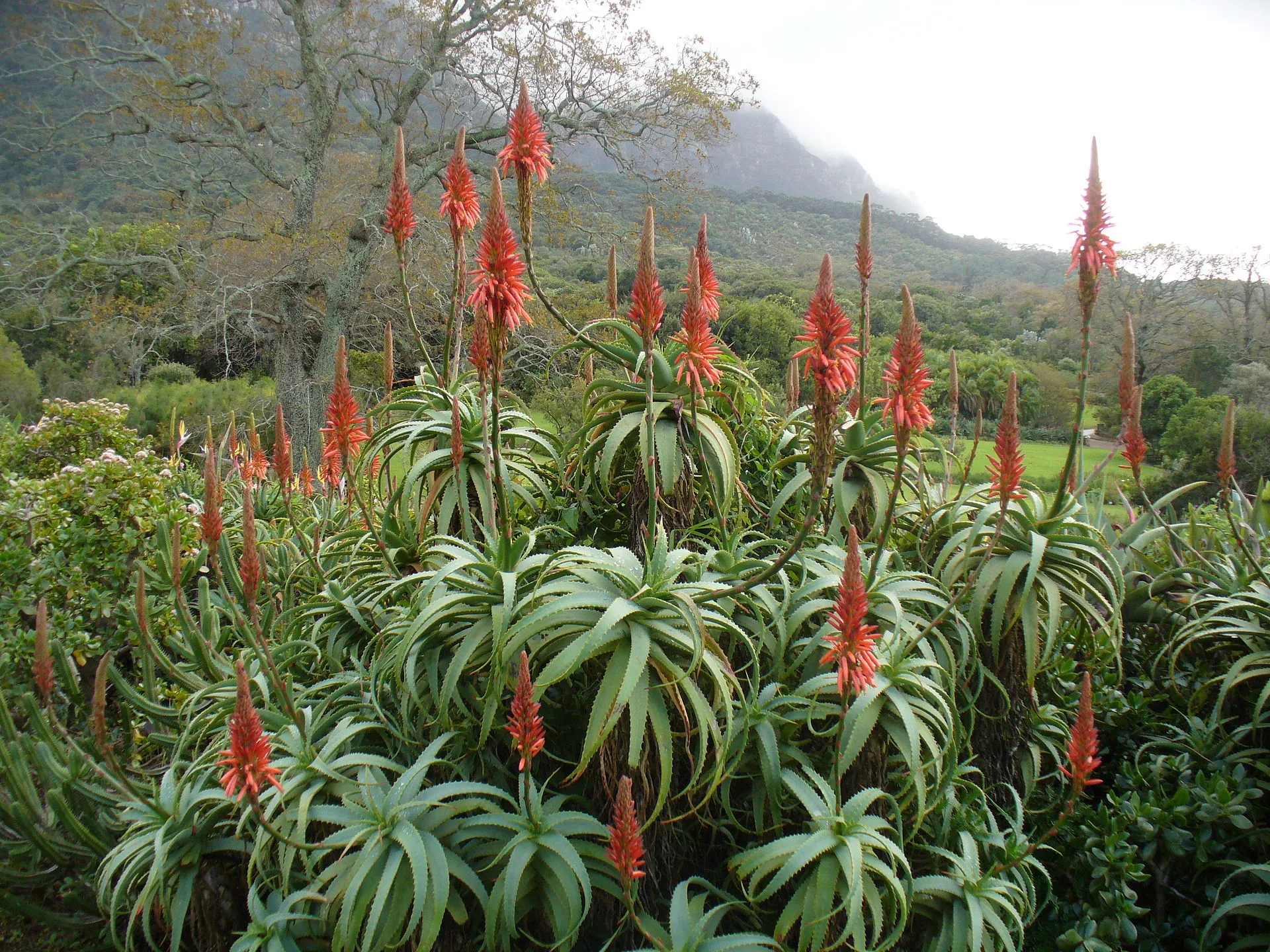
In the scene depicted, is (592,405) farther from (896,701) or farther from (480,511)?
(896,701)

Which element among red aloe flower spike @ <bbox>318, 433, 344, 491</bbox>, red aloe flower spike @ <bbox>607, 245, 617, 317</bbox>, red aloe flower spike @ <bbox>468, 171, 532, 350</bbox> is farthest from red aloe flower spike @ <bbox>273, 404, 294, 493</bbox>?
red aloe flower spike @ <bbox>607, 245, 617, 317</bbox>

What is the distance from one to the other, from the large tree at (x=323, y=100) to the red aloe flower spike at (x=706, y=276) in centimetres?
1227

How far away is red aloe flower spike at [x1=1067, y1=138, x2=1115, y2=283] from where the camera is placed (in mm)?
1821

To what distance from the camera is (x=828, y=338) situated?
1.55 meters

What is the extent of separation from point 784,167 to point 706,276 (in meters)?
101

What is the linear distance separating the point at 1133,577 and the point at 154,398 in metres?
13.8

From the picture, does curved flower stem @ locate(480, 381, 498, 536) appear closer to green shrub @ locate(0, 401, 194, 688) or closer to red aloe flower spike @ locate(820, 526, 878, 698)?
red aloe flower spike @ locate(820, 526, 878, 698)

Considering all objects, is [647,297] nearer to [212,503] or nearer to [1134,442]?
[212,503]

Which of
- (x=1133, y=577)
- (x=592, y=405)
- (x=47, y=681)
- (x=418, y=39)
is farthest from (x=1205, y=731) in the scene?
(x=418, y=39)

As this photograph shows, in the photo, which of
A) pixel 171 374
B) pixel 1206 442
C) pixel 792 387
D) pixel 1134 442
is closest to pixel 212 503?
pixel 792 387

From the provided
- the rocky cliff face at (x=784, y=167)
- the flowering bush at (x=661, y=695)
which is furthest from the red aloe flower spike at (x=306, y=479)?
the rocky cliff face at (x=784, y=167)

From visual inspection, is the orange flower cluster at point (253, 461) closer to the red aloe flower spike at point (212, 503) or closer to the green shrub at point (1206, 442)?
the red aloe flower spike at point (212, 503)

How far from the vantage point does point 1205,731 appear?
2514 mm

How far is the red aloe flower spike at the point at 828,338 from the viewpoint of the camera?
153 cm
